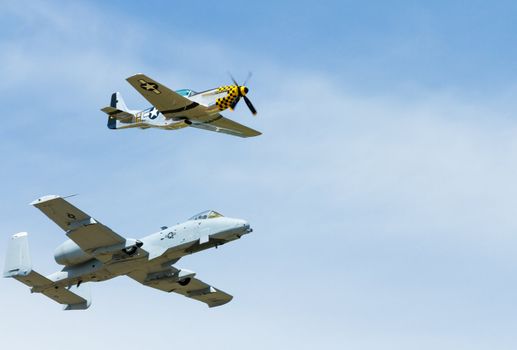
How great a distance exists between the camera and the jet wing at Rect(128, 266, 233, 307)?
73250 millimetres

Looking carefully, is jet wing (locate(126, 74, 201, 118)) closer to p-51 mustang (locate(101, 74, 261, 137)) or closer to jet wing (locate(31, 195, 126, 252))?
p-51 mustang (locate(101, 74, 261, 137))

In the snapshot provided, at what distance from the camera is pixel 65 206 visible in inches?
2477

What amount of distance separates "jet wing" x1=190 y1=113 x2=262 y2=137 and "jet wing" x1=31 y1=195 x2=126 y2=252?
17468 millimetres

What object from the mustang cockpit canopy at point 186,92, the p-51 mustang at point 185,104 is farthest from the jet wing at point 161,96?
the mustang cockpit canopy at point 186,92

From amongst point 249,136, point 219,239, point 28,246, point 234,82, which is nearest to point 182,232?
point 219,239

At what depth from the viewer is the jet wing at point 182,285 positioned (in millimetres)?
73250

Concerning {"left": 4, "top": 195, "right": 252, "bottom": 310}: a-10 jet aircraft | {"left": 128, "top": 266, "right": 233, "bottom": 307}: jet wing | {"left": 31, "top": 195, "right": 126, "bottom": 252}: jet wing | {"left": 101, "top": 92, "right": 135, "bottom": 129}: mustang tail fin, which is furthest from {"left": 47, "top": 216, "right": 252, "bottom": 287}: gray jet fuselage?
{"left": 101, "top": 92, "right": 135, "bottom": 129}: mustang tail fin

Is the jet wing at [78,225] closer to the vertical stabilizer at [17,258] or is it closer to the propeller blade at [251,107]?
the vertical stabilizer at [17,258]

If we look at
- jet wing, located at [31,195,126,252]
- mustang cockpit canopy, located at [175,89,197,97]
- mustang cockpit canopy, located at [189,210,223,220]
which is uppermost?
mustang cockpit canopy, located at [175,89,197,97]

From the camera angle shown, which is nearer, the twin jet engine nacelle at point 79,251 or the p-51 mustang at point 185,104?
the twin jet engine nacelle at point 79,251

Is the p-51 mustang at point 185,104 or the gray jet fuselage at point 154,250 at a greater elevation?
the p-51 mustang at point 185,104

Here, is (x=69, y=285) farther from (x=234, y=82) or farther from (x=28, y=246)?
(x=234, y=82)

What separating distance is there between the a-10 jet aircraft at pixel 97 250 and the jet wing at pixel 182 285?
0.54ft

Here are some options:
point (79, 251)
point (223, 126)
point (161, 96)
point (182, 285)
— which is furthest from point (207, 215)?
point (223, 126)
